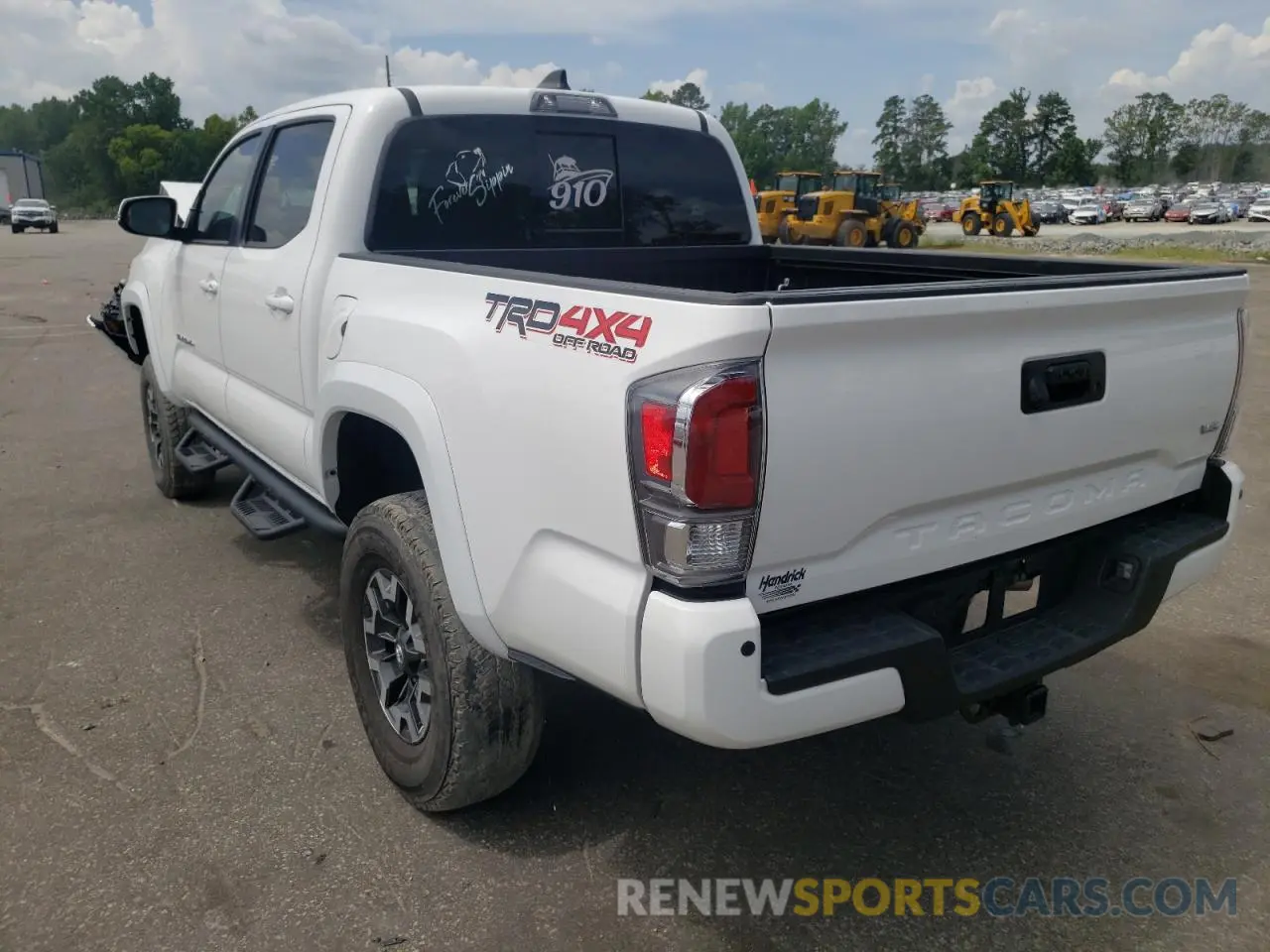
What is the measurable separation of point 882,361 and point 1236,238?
39217 millimetres

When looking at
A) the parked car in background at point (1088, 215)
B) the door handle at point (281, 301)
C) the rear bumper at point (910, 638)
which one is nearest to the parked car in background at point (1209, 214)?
the parked car in background at point (1088, 215)

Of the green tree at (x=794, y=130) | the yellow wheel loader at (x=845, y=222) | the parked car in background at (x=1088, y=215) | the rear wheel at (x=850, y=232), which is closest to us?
the rear wheel at (x=850, y=232)

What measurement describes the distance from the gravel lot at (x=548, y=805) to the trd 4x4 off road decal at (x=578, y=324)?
147 centimetres

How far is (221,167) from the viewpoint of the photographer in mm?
4945

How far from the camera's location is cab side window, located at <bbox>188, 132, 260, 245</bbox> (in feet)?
14.5

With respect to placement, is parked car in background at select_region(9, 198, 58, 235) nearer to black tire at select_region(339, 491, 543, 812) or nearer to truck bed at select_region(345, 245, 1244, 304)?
truck bed at select_region(345, 245, 1244, 304)

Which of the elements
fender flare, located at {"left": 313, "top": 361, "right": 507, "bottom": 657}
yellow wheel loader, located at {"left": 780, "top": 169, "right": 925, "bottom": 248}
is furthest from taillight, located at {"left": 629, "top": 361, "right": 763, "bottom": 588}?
yellow wheel loader, located at {"left": 780, "top": 169, "right": 925, "bottom": 248}

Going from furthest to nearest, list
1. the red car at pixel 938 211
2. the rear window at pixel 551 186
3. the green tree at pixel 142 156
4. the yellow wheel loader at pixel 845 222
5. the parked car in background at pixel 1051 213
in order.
A: the green tree at pixel 142 156 < the red car at pixel 938 211 < the parked car in background at pixel 1051 213 < the yellow wheel loader at pixel 845 222 < the rear window at pixel 551 186

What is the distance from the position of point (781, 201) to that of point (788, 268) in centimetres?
2900

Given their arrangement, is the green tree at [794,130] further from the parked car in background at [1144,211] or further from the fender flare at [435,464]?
the fender flare at [435,464]

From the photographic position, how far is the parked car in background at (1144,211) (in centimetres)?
5759

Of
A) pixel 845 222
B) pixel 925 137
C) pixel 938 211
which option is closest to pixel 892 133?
pixel 925 137

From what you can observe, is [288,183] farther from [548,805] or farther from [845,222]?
[845,222]

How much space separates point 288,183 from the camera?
3.98 m
